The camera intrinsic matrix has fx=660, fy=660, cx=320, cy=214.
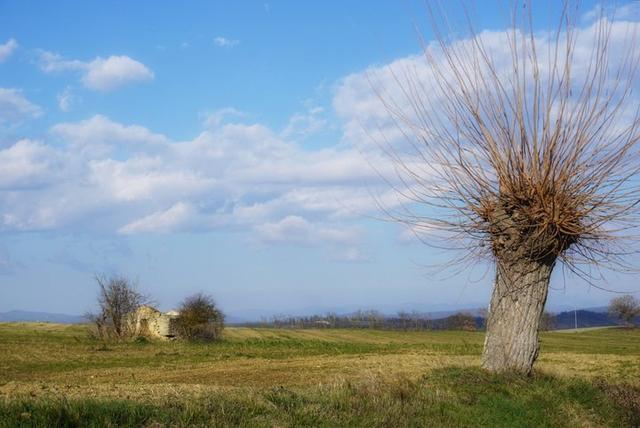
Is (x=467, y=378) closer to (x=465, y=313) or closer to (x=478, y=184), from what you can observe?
(x=478, y=184)

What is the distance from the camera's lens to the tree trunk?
1166cm

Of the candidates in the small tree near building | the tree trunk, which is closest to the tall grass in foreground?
the tree trunk

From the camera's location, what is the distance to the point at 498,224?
11867 millimetres

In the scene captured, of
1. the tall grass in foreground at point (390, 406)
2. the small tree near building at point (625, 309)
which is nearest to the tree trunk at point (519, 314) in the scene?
the tall grass in foreground at point (390, 406)

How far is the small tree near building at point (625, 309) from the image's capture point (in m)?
94.0

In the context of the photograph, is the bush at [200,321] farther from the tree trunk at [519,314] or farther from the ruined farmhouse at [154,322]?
the tree trunk at [519,314]

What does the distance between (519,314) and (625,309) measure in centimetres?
9328

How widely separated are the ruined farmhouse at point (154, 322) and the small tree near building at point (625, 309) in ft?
245

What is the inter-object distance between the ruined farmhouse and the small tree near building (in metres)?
74.8

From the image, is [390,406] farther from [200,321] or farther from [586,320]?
[586,320]

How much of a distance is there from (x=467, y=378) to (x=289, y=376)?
26.5 ft

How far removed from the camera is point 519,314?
38.2 ft

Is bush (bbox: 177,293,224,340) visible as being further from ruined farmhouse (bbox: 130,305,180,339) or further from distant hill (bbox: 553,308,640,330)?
distant hill (bbox: 553,308,640,330)

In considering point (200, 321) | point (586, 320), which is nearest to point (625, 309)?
point (586, 320)
